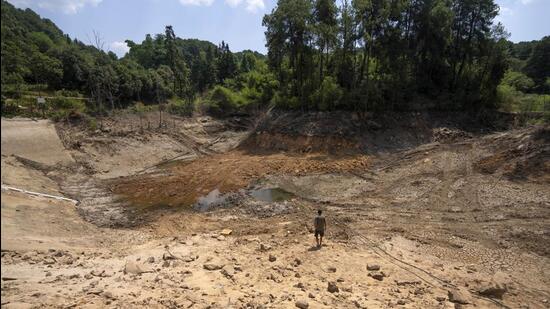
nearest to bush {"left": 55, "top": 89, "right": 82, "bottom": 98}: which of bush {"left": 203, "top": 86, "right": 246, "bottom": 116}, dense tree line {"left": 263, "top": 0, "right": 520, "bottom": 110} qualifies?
bush {"left": 203, "top": 86, "right": 246, "bottom": 116}

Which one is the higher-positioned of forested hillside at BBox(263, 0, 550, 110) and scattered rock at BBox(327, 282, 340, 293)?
forested hillside at BBox(263, 0, 550, 110)

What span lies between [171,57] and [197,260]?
4562 centimetres

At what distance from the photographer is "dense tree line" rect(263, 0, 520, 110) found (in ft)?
87.1

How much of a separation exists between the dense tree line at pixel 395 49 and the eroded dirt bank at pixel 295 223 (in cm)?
291

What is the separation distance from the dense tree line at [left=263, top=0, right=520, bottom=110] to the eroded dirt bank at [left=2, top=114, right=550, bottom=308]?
291 cm

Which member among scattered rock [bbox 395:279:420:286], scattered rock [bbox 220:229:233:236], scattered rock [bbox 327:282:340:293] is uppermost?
scattered rock [bbox 327:282:340:293]

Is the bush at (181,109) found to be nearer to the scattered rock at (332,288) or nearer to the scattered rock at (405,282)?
the scattered rock at (332,288)

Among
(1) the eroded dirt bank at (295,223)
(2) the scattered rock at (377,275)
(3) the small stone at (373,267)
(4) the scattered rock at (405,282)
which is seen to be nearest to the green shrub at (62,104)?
(1) the eroded dirt bank at (295,223)

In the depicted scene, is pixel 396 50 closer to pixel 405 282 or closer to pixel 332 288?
pixel 405 282

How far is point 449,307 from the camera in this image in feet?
26.5

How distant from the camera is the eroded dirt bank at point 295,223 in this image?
8.52 m

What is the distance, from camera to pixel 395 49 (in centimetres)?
2727

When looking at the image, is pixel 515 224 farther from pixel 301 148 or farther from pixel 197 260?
pixel 301 148

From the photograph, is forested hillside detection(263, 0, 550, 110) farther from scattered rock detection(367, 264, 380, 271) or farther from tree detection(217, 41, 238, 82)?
tree detection(217, 41, 238, 82)
